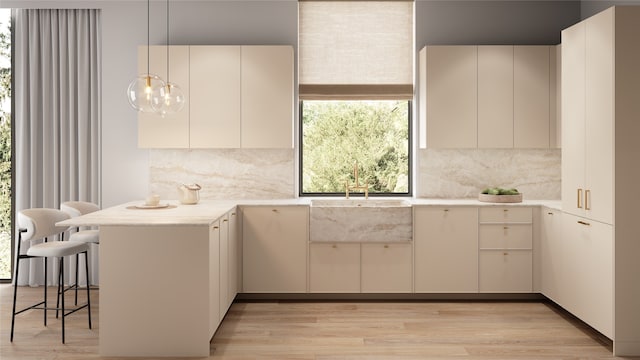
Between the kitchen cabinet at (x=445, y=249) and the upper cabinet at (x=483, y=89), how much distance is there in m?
0.72

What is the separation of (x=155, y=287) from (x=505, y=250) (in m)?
3.08

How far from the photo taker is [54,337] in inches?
158

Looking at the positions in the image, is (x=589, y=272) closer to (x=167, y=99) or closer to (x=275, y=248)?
(x=275, y=248)

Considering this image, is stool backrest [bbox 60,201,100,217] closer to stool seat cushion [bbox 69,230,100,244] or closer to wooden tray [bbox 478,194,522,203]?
stool seat cushion [bbox 69,230,100,244]

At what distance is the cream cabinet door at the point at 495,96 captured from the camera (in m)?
5.18

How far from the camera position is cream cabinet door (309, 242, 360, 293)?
4938 mm

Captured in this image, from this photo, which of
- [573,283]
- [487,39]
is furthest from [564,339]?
[487,39]

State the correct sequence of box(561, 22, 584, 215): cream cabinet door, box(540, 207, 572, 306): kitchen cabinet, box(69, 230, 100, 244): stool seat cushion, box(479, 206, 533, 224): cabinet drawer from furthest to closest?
box(479, 206, 533, 224): cabinet drawer < box(69, 230, 100, 244): stool seat cushion < box(540, 207, 572, 306): kitchen cabinet < box(561, 22, 584, 215): cream cabinet door

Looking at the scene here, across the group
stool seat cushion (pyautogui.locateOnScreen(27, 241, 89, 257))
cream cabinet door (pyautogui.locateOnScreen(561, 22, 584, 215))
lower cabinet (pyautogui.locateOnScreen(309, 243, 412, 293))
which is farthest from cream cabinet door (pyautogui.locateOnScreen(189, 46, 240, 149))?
cream cabinet door (pyautogui.locateOnScreen(561, 22, 584, 215))

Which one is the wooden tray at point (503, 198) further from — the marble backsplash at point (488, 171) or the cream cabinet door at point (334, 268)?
the cream cabinet door at point (334, 268)

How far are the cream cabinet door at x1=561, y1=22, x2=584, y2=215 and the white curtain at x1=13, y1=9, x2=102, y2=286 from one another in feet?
14.3

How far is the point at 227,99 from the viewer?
516 centimetres

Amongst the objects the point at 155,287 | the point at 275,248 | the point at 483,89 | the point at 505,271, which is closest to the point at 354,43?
the point at 483,89

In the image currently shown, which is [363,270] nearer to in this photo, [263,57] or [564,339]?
[564,339]
